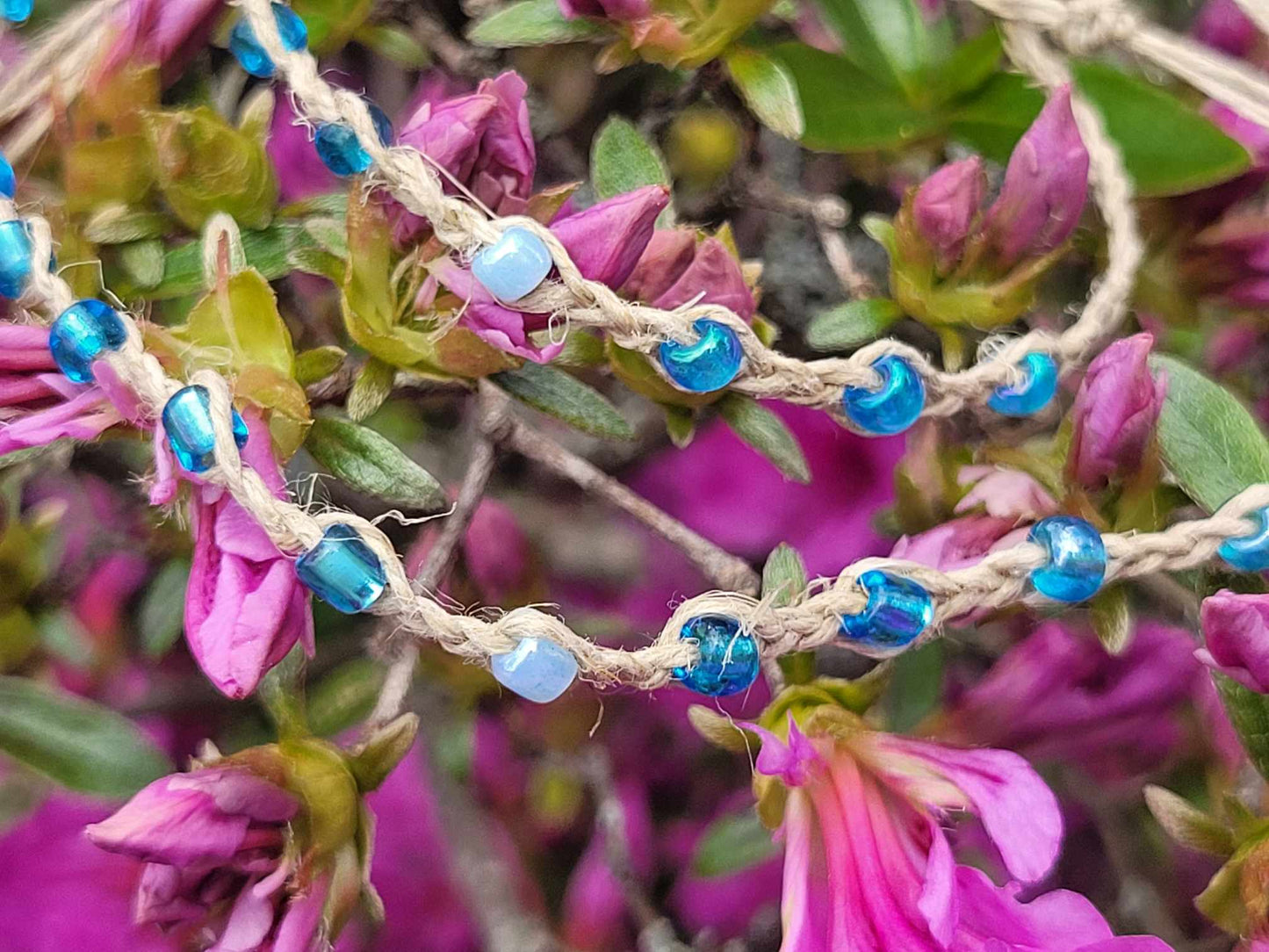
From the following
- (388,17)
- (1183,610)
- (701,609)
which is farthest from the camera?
(388,17)

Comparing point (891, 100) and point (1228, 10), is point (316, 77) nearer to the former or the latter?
point (891, 100)

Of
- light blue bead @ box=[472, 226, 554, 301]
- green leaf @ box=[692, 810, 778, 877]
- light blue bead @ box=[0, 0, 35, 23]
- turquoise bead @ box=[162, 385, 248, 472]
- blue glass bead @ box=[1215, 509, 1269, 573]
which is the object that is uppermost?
light blue bead @ box=[0, 0, 35, 23]

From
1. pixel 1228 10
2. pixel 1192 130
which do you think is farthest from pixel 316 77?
pixel 1228 10

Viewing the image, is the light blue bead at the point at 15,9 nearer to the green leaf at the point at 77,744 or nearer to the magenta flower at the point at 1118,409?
the green leaf at the point at 77,744

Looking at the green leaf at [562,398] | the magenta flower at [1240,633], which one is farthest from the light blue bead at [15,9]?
the magenta flower at [1240,633]

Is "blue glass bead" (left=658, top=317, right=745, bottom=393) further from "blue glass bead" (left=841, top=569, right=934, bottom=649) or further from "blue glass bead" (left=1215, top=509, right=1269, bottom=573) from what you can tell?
"blue glass bead" (left=1215, top=509, right=1269, bottom=573)

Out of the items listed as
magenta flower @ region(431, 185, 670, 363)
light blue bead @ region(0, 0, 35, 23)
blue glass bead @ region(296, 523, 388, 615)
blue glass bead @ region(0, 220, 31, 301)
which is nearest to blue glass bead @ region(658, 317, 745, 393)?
magenta flower @ region(431, 185, 670, 363)

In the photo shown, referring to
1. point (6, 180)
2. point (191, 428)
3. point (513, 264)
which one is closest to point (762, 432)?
point (513, 264)
